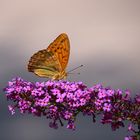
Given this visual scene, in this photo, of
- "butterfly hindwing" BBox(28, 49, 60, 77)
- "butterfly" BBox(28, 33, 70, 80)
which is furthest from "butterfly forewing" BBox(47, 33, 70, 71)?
"butterfly hindwing" BBox(28, 49, 60, 77)

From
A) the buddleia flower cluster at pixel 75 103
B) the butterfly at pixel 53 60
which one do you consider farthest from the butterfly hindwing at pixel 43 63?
the buddleia flower cluster at pixel 75 103

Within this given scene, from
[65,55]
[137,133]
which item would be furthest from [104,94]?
[65,55]

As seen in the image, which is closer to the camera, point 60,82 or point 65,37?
point 60,82

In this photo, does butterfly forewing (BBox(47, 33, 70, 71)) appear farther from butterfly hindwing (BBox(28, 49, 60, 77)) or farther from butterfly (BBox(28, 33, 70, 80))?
butterfly hindwing (BBox(28, 49, 60, 77))

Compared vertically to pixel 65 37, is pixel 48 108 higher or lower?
lower

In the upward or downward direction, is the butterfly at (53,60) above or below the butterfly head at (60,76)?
above

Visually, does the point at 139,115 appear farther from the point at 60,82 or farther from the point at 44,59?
the point at 44,59

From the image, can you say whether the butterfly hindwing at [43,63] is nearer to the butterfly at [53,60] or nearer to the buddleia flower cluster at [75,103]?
the butterfly at [53,60]

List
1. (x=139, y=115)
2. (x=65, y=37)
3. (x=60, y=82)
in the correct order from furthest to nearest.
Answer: (x=65, y=37)
(x=60, y=82)
(x=139, y=115)
